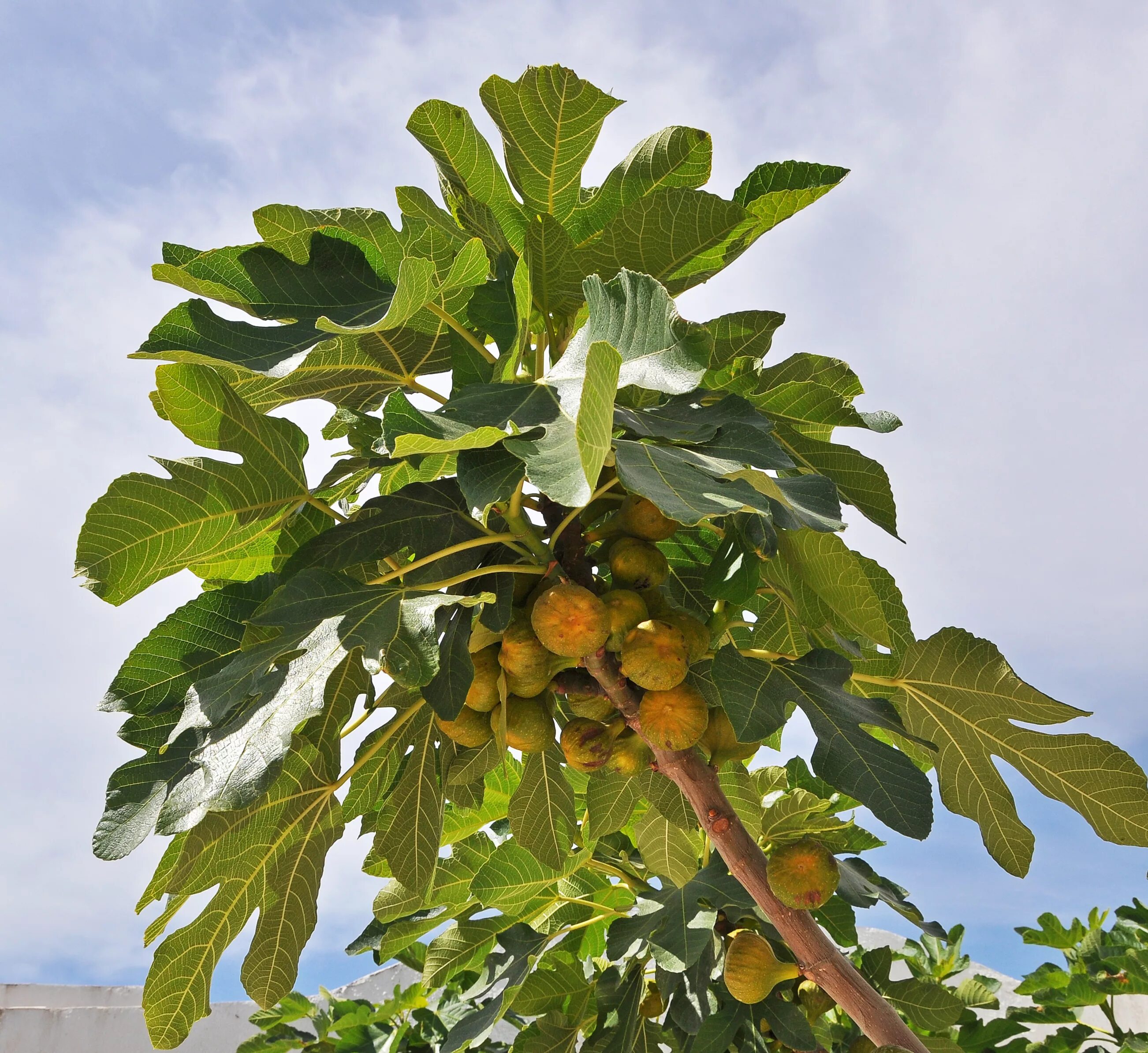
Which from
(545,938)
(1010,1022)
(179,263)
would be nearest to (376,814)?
(545,938)

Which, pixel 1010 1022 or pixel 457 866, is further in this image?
pixel 1010 1022

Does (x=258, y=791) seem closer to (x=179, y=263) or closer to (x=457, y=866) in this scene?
(x=179, y=263)

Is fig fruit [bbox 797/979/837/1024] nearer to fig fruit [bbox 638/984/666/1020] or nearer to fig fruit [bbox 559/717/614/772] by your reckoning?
fig fruit [bbox 638/984/666/1020]

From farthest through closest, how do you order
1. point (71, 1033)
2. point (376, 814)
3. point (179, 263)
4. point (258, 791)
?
point (71, 1033) < point (376, 814) < point (179, 263) < point (258, 791)

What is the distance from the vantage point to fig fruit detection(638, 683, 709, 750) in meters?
1.11

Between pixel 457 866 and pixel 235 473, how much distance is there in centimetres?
84

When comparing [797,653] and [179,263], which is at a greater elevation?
[179,263]

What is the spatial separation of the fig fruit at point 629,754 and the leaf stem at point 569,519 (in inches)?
10.3

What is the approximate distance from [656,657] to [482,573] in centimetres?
21

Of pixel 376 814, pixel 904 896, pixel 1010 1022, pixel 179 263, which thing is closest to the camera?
pixel 179 263

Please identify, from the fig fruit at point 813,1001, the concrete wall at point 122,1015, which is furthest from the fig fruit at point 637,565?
the concrete wall at point 122,1015

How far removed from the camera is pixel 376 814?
133 cm

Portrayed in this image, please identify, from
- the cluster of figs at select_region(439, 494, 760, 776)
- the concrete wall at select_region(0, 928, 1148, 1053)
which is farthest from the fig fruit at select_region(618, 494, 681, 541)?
the concrete wall at select_region(0, 928, 1148, 1053)

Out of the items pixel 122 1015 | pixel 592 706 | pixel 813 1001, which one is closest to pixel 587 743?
pixel 592 706
